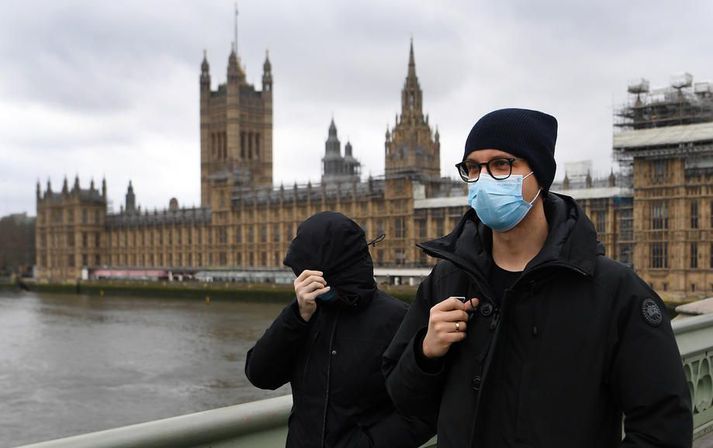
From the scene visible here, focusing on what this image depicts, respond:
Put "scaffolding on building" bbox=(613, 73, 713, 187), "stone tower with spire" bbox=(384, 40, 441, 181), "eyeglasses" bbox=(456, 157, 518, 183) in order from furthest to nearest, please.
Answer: "stone tower with spire" bbox=(384, 40, 441, 181) → "scaffolding on building" bbox=(613, 73, 713, 187) → "eyeglasses" bbox=(456, 157, 518, 183)

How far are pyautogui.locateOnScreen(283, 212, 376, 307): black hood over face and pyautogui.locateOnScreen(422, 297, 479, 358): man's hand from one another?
25.5 inches

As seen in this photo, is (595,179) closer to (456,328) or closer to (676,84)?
(676,84)

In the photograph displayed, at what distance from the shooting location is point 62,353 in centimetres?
2570

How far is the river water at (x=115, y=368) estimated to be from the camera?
16.3 m

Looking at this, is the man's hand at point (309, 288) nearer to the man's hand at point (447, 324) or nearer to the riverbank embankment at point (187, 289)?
the man's hand at point (447, 324)

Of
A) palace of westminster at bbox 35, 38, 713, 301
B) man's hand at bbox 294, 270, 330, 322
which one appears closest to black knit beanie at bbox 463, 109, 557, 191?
man's hand at bbox 294, 270, 330, 322

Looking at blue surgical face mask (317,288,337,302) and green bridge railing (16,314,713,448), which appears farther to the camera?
blue surgical face mask (317,288,337,302)

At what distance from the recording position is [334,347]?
2.55 meters

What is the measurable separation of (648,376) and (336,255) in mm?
1092

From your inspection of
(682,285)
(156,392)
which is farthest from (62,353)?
(682,285)

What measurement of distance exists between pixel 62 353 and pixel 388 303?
2497cm

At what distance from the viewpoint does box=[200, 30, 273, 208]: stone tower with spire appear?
79438 millimetres

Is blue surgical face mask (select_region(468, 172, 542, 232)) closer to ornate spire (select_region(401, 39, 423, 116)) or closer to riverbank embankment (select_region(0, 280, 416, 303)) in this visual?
riverbank embankment (select_region(0, 280, 416, 303))

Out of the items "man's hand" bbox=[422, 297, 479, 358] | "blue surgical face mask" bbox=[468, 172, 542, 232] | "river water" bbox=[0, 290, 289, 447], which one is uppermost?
"blue surgical face mask" bbox=[468, 172, 542, 232]
